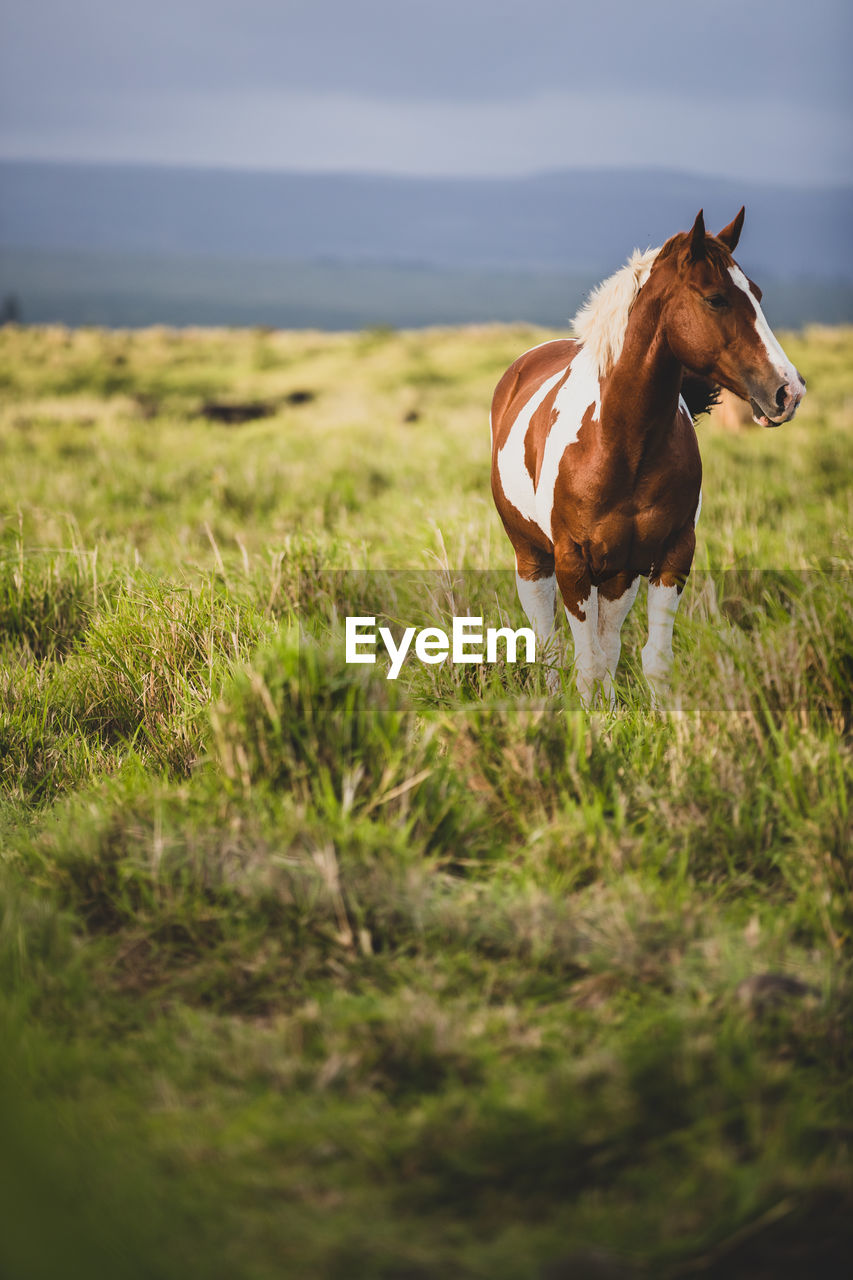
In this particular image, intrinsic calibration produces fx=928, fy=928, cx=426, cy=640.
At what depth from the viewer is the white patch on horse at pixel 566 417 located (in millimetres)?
3541

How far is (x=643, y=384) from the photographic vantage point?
3314 millimetres

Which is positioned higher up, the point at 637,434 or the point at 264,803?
the point at 637,434

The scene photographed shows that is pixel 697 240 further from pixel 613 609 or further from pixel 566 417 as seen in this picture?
pixel 613 609

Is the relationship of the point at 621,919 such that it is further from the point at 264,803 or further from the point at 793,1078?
the point at 264,803

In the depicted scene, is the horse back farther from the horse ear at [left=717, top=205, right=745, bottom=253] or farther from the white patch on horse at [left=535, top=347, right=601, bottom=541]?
the horse ear at [left=717, top=205, right=745, bottom=253]

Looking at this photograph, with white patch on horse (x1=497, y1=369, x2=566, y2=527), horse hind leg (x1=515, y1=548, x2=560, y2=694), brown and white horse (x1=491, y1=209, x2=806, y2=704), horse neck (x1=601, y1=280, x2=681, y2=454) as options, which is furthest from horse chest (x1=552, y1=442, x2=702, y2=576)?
horse hind leg (x1=515, y1=548, x2=560, y2=694)

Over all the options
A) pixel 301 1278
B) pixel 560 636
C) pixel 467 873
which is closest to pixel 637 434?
pixel 560 636

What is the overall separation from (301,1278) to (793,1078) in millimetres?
1123

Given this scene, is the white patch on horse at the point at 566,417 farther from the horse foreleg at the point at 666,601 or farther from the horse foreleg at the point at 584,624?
the horse foreleg at the point at 666,601

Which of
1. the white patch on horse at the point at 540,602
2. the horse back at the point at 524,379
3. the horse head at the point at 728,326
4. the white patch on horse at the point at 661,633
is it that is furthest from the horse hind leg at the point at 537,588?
the horse head at the point at 728,326

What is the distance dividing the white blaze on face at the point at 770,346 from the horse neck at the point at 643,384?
0.27m

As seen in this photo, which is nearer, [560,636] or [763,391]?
[763,391]

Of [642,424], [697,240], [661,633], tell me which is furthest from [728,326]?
[661,633]

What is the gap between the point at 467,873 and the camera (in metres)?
2.76
